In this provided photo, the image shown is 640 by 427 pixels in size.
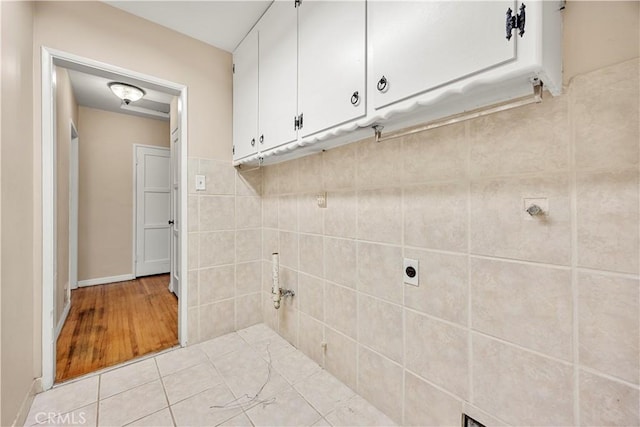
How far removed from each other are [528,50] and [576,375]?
886mm

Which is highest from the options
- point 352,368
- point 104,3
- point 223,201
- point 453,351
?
point 104,3

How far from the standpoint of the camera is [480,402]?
94cm

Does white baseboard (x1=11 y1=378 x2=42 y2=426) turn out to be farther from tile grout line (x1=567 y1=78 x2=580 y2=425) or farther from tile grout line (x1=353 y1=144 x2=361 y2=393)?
tile grout line (x1=567 y1=78 x2=580 y2=425)

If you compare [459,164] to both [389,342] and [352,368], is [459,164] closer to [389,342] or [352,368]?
[389,342]

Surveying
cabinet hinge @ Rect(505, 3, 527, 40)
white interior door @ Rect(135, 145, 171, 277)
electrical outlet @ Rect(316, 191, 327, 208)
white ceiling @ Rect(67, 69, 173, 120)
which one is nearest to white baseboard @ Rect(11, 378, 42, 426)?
electrical outlet @ Rect(316, 191, 327, 208)

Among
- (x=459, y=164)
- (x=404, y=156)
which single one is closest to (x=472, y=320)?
(x=459, y=164)

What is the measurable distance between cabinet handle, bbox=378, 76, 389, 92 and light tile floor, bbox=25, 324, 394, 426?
4.68 feet

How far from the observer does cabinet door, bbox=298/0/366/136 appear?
103cm

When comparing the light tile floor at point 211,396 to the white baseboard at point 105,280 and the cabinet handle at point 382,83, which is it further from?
the white baseboard at point 105,280

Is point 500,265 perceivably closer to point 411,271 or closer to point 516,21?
point 411,271

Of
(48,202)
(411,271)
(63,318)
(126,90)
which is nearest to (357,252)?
(411,271)

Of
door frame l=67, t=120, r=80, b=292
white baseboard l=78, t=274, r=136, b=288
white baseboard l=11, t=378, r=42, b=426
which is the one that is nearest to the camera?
white baseboard l=11, t=378, r=42, b=426

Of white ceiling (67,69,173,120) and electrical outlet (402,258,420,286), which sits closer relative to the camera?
electrical outlet (402,258,420,286)

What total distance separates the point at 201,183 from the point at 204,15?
3.55 feet
